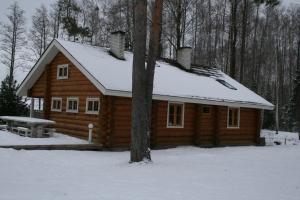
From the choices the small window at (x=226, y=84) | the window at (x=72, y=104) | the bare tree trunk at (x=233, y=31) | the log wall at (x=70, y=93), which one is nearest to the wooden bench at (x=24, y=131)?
the log wall at (x=70, y=93)

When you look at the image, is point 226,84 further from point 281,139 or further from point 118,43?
point 118,43

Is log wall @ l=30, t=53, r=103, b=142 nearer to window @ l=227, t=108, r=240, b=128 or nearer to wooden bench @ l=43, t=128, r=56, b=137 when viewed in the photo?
wooden bench @ l=43, t=128, r=56, b=137

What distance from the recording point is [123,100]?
16.9 m

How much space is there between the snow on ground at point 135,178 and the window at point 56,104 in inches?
260

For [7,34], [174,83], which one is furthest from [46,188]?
[7,34]

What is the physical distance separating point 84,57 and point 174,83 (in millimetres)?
4847

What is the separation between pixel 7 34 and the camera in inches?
1436

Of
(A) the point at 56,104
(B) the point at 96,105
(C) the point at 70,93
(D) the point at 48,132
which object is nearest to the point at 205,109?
(B) the point at 96,105

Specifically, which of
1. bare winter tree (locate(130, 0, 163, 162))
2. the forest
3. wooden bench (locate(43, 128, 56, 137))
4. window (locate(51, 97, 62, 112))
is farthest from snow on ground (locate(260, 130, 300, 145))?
bare winter tree (locate(130, 0, 163, 162))

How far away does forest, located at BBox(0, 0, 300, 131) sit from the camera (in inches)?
1364

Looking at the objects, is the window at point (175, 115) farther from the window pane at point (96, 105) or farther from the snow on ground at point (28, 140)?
the snow on ground at point (28, 140)

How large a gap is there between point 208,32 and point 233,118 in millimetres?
21916

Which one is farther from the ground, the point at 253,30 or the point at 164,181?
the point at 253,30

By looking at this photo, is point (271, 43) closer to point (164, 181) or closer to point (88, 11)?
point (88, 11)
